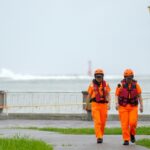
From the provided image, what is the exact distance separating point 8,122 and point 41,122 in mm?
1279

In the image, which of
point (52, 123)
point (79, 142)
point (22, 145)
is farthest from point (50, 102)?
point (22, 145)

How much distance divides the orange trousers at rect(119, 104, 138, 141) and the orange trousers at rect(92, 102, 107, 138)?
51 centimetres

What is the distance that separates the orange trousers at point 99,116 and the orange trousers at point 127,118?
51cm

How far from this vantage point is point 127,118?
539 inches

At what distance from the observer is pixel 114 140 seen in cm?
1448

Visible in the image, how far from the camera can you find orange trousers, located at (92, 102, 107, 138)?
45.8ft

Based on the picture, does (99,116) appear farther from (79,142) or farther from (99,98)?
(79,142)

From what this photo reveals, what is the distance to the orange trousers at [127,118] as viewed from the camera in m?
13.6

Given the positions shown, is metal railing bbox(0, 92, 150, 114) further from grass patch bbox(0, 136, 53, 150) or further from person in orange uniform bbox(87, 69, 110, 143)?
grass patch bbox(0, 136, 53, 150)

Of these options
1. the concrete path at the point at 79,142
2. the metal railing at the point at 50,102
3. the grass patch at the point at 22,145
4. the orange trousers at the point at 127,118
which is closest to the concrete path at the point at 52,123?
the metal railing at the point at 50,102

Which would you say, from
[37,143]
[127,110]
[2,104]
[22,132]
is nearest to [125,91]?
[127,110]

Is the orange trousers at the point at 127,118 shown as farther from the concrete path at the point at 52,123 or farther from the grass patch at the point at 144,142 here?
the concrete path at the point at 52,123

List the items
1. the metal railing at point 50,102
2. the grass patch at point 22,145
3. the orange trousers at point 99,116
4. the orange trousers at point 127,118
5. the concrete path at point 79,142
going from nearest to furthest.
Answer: the grass patch at point 22,145, the concrete path at point 79,142, the orange trousers at point 127,118, the orange trousers at point 99,116, the metal railing at point 50,102

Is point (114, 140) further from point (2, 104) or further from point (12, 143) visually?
point (2, 104)
